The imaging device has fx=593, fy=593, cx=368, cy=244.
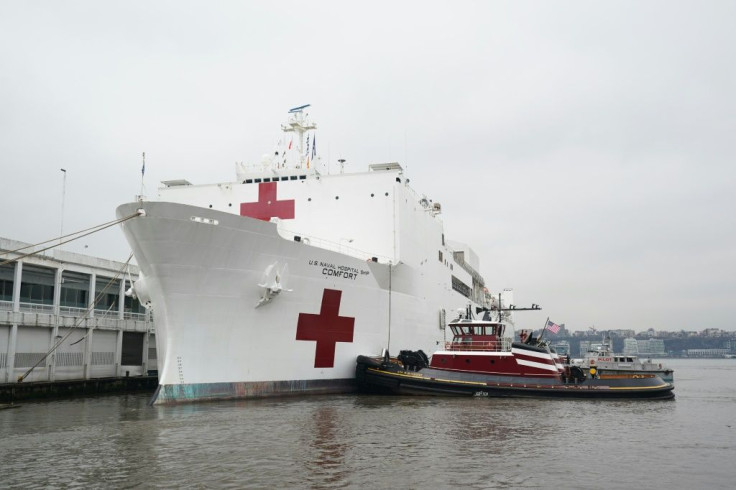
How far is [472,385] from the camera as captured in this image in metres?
14.9

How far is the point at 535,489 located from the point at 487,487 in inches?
19.9

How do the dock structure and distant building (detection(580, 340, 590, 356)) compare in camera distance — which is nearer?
the dock structure

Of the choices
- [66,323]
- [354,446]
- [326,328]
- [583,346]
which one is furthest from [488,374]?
[583,346]

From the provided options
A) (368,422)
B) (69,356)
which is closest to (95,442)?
(368,422)

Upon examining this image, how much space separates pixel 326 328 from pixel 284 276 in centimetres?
193

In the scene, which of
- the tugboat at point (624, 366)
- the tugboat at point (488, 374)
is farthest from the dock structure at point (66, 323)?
the tugboat at point (624, 366)

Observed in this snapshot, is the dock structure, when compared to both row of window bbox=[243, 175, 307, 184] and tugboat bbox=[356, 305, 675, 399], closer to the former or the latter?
row of window bbox=[243, 175, 307, 184]

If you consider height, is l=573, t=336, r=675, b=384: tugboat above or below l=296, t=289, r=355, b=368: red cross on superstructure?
below

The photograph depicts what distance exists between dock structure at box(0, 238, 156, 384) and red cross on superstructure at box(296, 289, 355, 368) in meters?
4.40

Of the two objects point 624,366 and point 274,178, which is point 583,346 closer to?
point 624,366

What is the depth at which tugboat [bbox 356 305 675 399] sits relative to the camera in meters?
14.8

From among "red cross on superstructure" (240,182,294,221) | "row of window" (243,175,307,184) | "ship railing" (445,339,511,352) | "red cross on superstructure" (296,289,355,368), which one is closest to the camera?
"red cross on superstructure" (296,289,355,368)

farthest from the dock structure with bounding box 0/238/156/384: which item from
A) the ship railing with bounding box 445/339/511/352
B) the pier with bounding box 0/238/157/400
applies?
the ship railing with bounding box 445/339/511/352

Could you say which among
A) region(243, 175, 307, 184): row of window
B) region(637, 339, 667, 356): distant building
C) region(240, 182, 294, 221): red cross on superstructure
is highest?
region(243, 175, 307, 184): row of window
